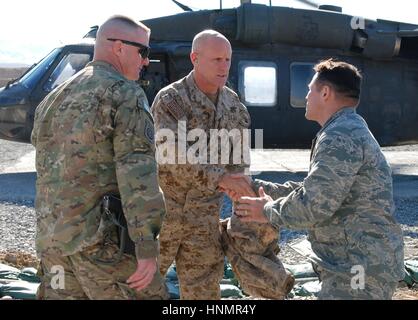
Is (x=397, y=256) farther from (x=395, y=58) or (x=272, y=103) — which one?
(x=395, y=58)

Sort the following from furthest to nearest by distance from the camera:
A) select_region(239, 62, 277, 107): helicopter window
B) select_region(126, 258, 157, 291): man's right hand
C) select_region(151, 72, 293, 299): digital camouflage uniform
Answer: select_region(239, 62, 277, 107): helicopter window
select_region(151, 72, 293, 299): digital camouflage uniform
select_region(126, 258, 157, 291): man's right hand

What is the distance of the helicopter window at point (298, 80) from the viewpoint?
1247cm

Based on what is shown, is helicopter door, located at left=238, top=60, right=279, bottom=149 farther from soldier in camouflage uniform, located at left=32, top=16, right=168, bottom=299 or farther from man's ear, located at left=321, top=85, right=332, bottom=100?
soldier in camouflage uniform, located at left=32, top=16, right=168, bottom=299

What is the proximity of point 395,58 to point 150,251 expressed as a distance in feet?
35.7

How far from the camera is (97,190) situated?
10.4 ft

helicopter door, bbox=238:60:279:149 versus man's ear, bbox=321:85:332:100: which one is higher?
man's ear, bbox=321:85:332:100

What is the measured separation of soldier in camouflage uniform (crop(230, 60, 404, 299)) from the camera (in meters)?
3.11

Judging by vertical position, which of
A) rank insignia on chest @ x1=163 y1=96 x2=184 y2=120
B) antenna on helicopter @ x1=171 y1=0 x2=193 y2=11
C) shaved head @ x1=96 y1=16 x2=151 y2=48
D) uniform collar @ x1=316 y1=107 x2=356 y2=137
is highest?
antenna on helicopter @ x1=171 y1=0 x2=193 y2=11

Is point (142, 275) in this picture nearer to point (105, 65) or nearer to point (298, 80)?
point (105, 65)

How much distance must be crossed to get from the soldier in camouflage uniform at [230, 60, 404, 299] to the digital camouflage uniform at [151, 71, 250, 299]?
1.22 meters

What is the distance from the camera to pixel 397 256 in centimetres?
320

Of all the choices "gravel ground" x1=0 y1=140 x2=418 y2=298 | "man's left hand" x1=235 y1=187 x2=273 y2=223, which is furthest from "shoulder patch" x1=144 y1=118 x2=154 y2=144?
"gravel ground" x1=0 y1=140 x2=418 y2=298
